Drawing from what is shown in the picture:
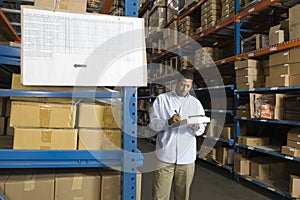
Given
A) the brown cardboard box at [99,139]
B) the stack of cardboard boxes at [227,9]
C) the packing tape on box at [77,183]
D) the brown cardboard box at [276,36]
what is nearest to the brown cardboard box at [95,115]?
the brown cardboard box at [99,139]

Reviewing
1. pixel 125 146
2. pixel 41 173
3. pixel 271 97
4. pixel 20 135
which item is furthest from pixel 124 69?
pixel 271 97

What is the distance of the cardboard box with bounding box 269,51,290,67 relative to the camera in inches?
125

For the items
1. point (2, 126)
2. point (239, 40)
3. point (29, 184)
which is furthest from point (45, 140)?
point (239, 40)

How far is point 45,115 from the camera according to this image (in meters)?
1.23

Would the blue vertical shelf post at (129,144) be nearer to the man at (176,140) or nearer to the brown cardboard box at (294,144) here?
the man at (176,140)

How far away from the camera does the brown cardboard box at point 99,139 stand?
48.9 inches

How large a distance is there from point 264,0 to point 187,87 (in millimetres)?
2059

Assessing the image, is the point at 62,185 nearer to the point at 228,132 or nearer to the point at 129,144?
the point at 129,144

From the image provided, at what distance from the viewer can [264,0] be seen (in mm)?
3490

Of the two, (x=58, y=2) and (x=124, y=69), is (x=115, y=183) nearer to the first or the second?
(x=124, y=69)

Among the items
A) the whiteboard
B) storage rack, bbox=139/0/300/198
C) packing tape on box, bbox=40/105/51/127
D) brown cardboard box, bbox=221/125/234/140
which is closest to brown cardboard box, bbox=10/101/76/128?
packing tape on box, bbox=40/105/51/127

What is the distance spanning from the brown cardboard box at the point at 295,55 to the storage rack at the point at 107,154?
254cm

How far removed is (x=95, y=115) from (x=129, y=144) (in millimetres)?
223

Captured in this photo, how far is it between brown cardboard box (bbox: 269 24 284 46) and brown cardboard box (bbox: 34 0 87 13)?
2.85m
